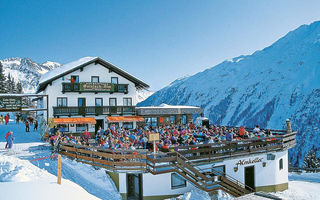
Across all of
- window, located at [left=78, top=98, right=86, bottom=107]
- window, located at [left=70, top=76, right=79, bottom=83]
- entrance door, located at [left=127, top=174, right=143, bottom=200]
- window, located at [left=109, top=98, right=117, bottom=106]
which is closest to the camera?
entrance door, located at [left=127, top=174, right=143, bottom=200]

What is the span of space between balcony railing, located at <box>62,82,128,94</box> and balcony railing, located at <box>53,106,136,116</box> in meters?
2.06

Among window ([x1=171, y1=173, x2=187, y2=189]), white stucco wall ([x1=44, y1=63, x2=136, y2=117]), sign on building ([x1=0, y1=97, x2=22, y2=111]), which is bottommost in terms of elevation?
window ([x1=171, y1=173, x2=187, y2=189])

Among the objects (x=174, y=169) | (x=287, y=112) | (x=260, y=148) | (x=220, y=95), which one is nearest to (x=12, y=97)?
(x=174, y=169)

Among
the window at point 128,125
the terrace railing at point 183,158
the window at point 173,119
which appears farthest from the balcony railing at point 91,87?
the terrace railing at point 183,158

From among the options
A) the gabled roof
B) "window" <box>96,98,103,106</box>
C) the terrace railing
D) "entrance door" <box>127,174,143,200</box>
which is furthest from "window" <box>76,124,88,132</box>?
"entrance door" <box>127,174,143,200</box>

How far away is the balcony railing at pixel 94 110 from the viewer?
25.8 metres

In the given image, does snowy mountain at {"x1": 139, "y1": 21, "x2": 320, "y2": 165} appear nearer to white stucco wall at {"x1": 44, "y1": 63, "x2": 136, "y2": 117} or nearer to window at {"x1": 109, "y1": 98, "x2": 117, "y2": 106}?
white stucco wall at {"x1": 44, "y1": 63, "x2": 136, "y2": 117}

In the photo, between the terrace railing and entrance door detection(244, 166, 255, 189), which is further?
entrance door detection(244, 166, 255, 189)

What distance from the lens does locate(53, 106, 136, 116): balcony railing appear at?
2580cm

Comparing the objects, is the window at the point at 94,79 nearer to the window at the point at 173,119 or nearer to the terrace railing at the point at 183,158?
the window at the point at 173,119

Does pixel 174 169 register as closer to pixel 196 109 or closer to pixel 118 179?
pixel 118 179

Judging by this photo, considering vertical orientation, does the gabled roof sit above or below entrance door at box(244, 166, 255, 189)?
above

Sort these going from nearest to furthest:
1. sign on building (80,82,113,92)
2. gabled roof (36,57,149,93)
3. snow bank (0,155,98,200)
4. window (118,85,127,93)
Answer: snow bank (0,155,98,200) → gabled roof (36,57,149,93) → sign on building (80,82,113,92) → window (118,85,127,93)

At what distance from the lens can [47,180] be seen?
9.43m
